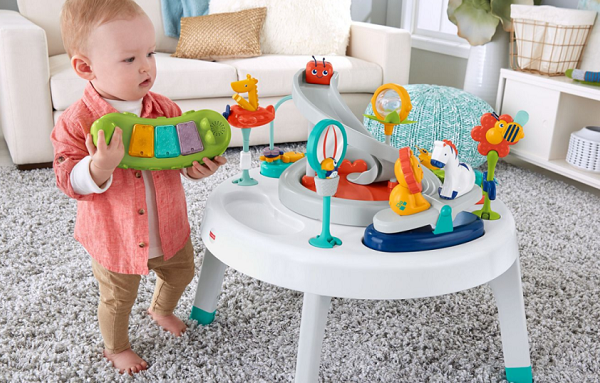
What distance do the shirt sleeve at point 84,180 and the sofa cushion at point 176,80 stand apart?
4.32 feet

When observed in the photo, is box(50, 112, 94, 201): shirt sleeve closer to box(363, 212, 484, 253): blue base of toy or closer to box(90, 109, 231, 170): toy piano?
box(90, 109, 231, 170): toy piano

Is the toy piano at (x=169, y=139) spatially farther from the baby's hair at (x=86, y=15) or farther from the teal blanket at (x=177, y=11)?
the teal blanket at (x=177, y=11)

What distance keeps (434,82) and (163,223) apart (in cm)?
257

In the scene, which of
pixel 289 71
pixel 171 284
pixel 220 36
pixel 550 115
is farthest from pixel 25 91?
pixel 550 115

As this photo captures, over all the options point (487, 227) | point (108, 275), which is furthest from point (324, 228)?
point (108, 275)

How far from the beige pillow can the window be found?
1.15 metres

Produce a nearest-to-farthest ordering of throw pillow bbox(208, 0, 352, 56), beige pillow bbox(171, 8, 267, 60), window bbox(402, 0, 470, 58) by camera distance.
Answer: beige pillow bbox(171, 8, 267, 60) < throw pillow bbox(208, 0, 352, 56) < window bbox(402, 0, 470, 58)

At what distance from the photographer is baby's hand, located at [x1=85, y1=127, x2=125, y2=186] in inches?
34.1

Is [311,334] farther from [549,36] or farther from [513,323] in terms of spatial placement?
[549,36]

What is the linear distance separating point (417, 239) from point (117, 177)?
524 mm

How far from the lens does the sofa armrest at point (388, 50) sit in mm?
2564

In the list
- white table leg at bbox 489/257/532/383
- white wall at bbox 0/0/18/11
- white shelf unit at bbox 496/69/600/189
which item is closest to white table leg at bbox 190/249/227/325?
white table leg at bbox 489/257/532/383

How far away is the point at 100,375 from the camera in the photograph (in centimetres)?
106

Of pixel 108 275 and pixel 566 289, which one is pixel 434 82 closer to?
pixel 566 289
